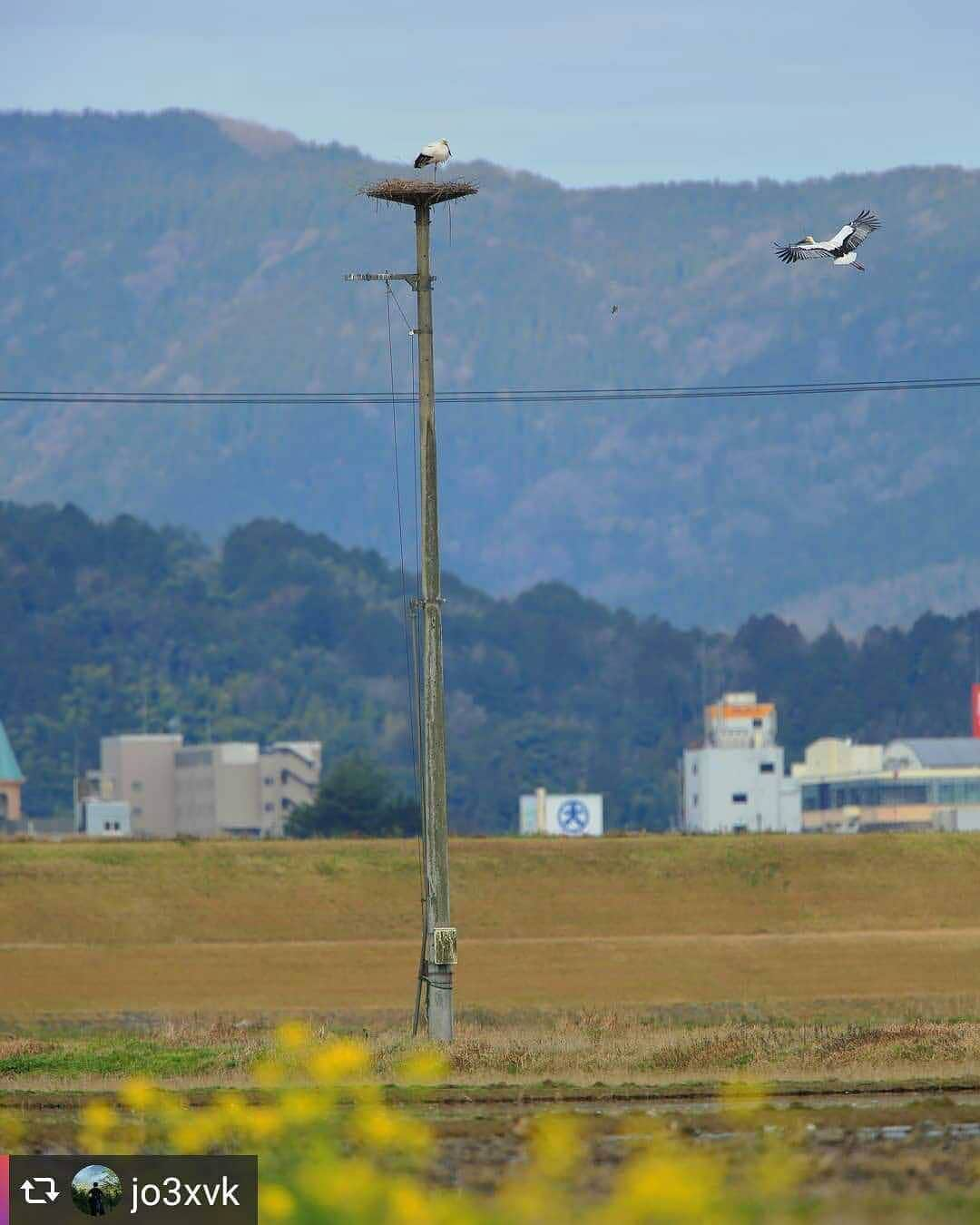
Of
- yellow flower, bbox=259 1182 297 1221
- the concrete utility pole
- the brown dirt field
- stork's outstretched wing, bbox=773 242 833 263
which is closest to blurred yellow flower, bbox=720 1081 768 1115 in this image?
the concrete utility pole

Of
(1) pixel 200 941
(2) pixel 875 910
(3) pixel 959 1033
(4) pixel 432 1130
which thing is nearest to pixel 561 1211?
(4) pixel 432 1130

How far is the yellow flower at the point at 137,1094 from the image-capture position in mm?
20641

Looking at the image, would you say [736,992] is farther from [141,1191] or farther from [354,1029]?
[141,1191]

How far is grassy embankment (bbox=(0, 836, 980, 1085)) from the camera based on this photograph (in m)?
34.9

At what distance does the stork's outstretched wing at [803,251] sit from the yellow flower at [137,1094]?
14.5m

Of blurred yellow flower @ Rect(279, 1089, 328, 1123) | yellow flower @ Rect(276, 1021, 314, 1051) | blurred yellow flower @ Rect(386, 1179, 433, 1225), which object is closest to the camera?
blurred yellow flower @ Rect(386, 1179, 433, 1225)

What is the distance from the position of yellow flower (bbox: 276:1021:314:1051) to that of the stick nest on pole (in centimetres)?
1199

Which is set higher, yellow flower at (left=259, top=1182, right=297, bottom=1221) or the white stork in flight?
the white stork in flight

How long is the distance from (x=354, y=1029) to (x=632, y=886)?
32.5 metres

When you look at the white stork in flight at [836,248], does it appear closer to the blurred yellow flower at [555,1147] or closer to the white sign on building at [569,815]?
the blurred yellow flower at [555,1147]

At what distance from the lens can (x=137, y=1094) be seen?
18.5 meters

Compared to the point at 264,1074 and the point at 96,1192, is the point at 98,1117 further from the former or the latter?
the point at 264,1074

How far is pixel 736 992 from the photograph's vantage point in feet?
179

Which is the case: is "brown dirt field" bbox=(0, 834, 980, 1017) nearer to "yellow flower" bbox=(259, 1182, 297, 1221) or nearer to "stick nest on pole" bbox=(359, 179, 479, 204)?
"stick nest on pole" bbox=(359, 179, 479, 204)
